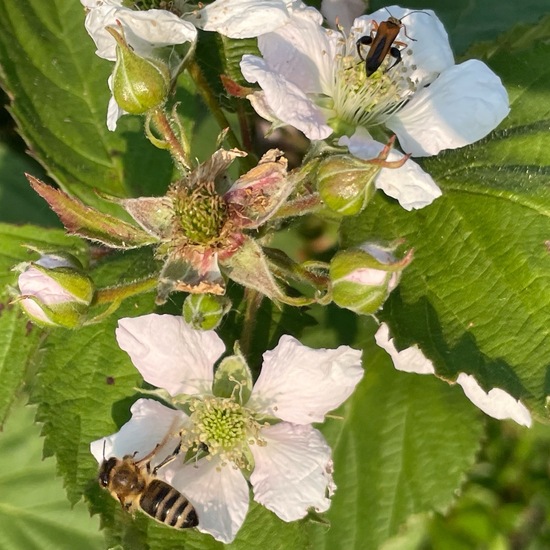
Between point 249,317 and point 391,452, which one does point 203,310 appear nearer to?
point 249,317

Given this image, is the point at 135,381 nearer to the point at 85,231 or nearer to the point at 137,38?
the point at 85,231

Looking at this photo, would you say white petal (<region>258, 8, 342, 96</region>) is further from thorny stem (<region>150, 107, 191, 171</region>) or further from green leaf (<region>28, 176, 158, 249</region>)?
green leaf (<region>28, 176, 158, 249</region>)

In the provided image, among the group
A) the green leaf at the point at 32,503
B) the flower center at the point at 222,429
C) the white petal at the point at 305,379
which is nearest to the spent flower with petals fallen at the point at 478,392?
the white petal at the point at 305,379

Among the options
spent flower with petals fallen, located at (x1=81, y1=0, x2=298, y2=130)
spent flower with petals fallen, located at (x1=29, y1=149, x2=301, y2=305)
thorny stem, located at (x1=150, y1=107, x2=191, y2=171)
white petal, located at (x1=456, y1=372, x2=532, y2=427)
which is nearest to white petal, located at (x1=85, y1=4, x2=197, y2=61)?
spent flower with petals fallen, located at (x1=81, y1=0, x2=298, y2=130)

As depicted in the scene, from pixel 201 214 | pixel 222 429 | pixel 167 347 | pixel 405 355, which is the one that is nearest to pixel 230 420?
pixel 222 429

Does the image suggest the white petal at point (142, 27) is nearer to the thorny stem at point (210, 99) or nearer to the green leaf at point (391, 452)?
the thorny stem at point (210, 99)


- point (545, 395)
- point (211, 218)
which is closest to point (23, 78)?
point (211, 218)
